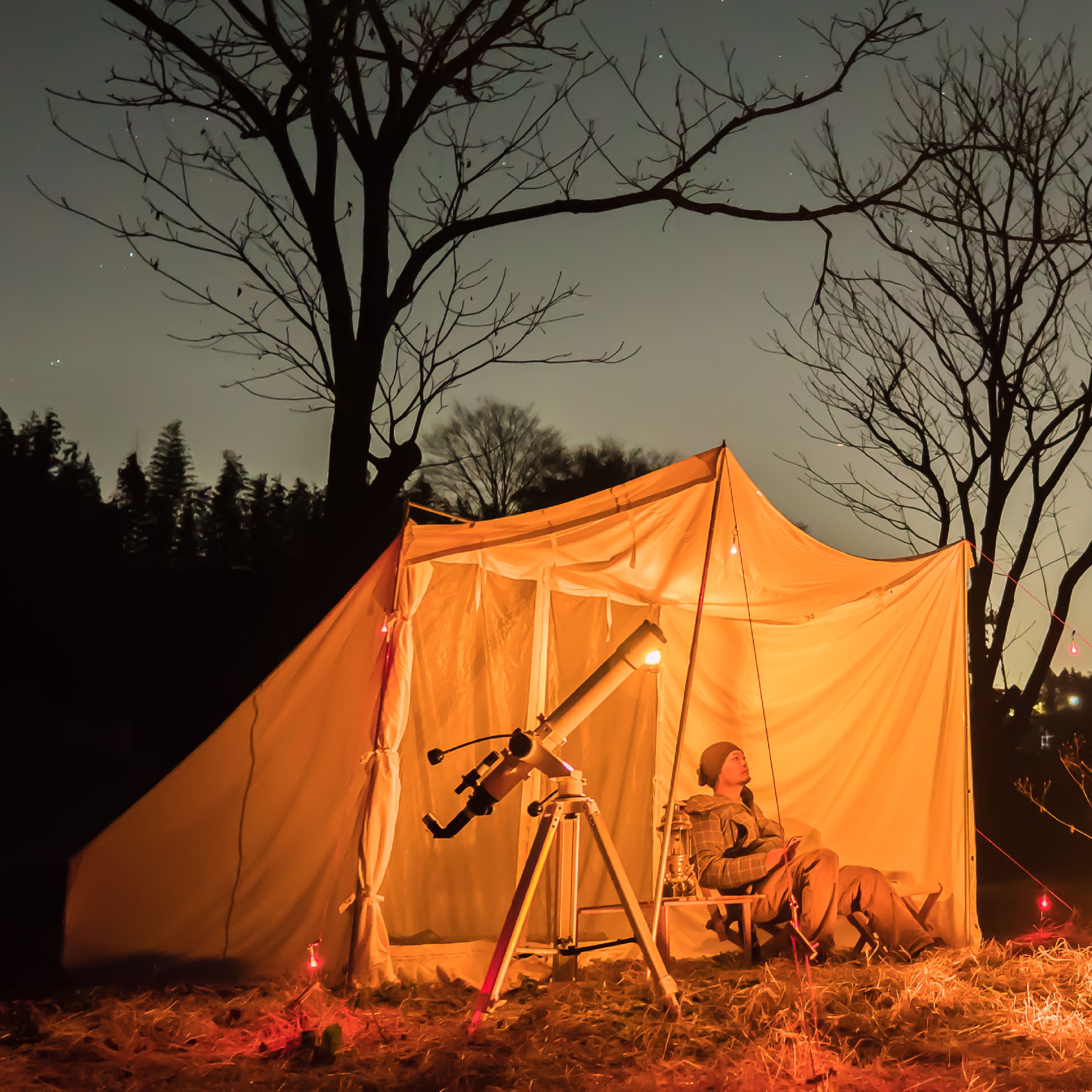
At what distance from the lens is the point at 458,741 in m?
4.30

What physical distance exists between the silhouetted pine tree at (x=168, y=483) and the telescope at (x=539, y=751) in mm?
14534

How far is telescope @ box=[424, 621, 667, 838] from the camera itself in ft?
10.4

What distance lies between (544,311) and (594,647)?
299 cm

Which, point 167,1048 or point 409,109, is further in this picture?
point 409,109

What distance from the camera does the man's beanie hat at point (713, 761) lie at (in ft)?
15.0

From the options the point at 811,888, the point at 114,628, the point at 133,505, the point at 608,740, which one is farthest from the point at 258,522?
the point at 811,888

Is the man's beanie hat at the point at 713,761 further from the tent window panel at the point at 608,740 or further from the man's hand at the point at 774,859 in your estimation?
the man's hand at the point at 774,859

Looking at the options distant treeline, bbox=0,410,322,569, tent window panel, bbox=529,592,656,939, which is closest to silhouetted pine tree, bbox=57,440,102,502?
distant treeline, bbox=0,410,322,569

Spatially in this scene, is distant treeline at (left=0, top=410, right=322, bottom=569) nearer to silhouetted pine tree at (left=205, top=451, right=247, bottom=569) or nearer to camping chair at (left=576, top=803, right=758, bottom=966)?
silhouetted pine tree at (left=205, top=451, right=247, bottom=569)

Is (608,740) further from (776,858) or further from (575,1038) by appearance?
(575,1038)

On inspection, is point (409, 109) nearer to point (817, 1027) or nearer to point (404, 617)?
point (404, 617)

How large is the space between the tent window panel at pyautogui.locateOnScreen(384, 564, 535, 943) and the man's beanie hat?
36.5 inches

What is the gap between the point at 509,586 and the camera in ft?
14.6

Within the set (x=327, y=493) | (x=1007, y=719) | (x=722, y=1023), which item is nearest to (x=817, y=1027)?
(x=722, y=1023)
